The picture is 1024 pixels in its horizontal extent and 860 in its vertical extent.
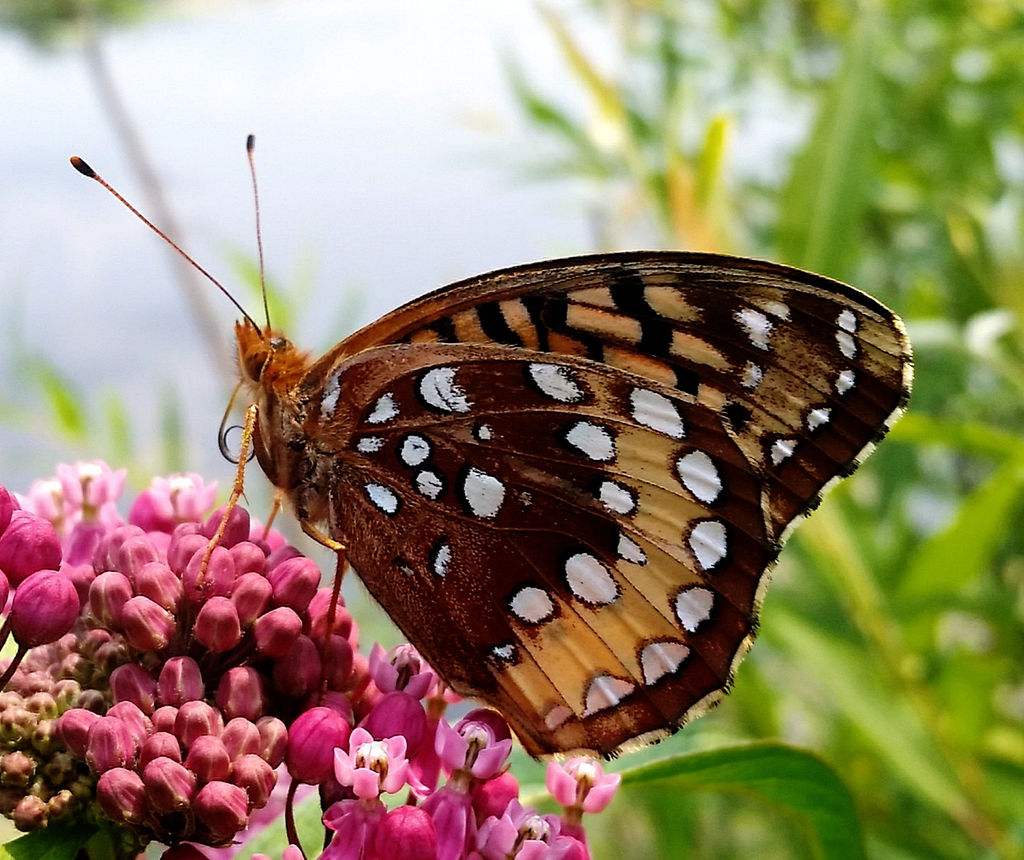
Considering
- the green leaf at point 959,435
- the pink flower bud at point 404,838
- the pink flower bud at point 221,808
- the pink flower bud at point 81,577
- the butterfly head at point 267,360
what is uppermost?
the butterfly head at point 267,360

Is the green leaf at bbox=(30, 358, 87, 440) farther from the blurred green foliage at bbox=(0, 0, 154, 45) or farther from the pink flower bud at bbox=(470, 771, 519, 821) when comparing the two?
the blurred green foliage at bbox=(0, 0, 154, 45)

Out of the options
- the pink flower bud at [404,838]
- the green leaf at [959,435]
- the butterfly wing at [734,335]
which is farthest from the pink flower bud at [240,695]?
the green leaf at [959,435]

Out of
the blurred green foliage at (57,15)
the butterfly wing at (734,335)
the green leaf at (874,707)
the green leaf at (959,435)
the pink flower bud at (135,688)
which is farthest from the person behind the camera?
the blurred green foliage at (57,15)

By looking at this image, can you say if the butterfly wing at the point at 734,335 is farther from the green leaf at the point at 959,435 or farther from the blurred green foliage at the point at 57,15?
the blurred green foliage at the point at 57,15

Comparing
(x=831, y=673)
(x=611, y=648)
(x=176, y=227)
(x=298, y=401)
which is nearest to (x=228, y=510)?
(x=298, y=401)

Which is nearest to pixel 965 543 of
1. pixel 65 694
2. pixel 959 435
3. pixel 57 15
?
pixel 959 435
